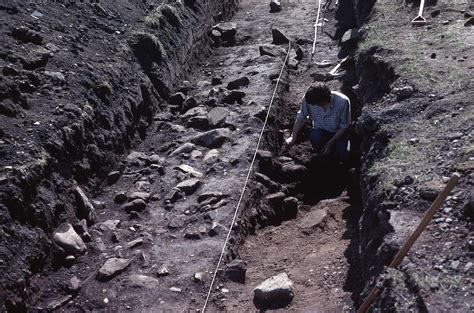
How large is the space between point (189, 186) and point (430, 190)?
9.90ft

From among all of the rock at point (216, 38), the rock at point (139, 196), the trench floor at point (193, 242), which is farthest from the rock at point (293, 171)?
the rock at point (216, 38)

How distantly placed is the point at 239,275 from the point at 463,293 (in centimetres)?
225

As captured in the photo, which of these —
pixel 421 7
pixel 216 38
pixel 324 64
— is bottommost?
pixel 324 64

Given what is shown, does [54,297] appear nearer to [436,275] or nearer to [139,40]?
[436,275]

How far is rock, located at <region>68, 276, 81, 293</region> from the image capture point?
5.16m

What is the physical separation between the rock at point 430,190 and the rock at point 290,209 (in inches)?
82.3

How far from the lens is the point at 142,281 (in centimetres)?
527

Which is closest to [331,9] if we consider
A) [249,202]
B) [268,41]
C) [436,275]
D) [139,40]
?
[268,41]

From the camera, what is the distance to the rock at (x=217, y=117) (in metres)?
8.11

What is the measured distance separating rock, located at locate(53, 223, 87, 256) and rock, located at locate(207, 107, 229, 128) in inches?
118

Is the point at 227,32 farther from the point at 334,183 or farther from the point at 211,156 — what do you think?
the point at 334,183

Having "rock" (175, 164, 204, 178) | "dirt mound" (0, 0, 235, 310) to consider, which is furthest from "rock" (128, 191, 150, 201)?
"rock" (175, 164, 204, 178)

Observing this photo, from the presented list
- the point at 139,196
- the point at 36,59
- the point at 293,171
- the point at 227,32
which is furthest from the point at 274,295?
the point at 227,32

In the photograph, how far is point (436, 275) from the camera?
3.73 metres
